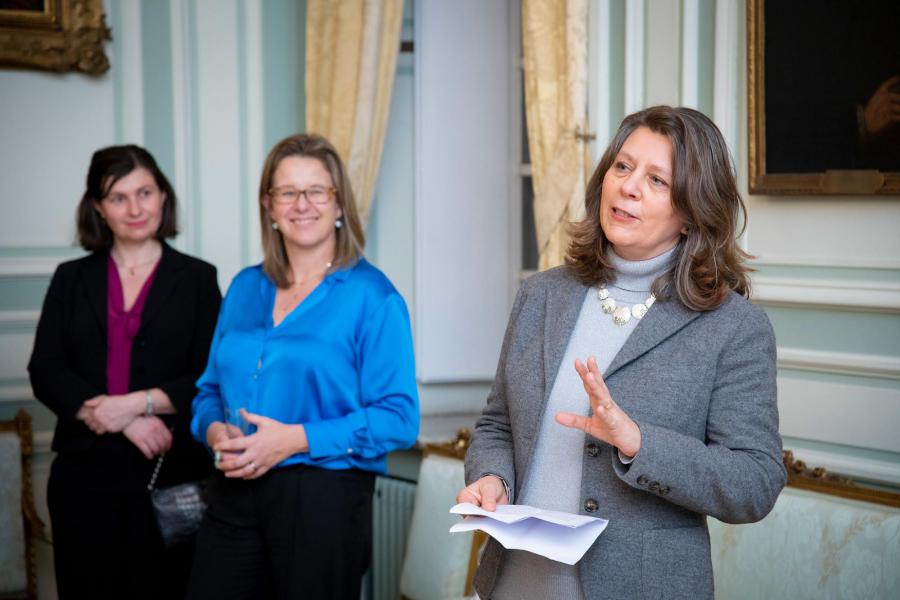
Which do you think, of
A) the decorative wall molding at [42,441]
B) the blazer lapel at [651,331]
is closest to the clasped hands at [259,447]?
the blazer lapel at [651,331]

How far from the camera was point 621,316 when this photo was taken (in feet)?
6.43

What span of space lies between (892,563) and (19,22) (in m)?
3.81

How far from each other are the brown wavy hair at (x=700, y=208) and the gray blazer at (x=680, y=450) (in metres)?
0.04

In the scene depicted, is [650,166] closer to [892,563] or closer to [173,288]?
[892,563]

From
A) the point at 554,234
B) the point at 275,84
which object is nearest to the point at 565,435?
the point at 554,234

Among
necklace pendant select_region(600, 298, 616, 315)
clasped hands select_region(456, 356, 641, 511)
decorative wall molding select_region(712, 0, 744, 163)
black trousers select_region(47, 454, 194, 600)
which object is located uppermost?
decorative wall molding select_region(712, 0, 744, 163)

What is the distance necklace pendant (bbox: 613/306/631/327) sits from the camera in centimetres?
195

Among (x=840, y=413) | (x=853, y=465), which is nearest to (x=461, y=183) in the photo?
(x=840, y=413)

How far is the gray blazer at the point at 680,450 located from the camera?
5.76 feet

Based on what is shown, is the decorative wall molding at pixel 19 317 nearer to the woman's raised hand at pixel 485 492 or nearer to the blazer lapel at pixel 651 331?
the woman's raised hand at pixel 485 492

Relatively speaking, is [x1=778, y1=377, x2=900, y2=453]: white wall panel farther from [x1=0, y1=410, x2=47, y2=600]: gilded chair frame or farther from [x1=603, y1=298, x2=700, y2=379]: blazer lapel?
[x1=0, y1=410, x2=47, y2=600]: gilded chair frame

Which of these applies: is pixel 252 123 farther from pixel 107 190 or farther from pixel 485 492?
pixel 485 492

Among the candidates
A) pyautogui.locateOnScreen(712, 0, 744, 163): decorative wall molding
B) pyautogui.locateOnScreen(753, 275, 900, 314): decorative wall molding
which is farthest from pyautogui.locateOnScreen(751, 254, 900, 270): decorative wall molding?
pyautogui.locateOnScreen(712, 0, 744, 163): decorative wall molding

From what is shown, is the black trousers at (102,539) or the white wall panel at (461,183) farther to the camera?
the white wall panel at (461,183)
